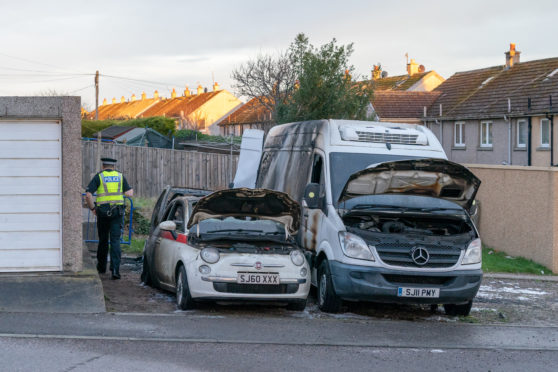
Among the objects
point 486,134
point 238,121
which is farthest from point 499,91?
point 238,121

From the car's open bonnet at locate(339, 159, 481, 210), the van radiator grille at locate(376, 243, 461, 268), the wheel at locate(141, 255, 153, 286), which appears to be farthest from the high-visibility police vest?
the van radiator grille at locate(376, 243, 461, 268)

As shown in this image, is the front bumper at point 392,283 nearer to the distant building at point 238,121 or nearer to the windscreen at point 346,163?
the windscreen at point 346,163

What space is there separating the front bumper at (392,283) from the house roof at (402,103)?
33323 millimetres

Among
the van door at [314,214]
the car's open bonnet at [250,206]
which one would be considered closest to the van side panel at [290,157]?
the van door at [314,214]

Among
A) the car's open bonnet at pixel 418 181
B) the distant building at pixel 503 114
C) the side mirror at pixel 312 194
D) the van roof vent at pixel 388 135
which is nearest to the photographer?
the car's open bonnet at pixel 418 181

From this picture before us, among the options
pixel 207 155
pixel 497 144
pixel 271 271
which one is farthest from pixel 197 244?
pixel 497 144

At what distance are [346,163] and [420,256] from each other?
77.3 inches

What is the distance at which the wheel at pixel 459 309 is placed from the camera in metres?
10.6

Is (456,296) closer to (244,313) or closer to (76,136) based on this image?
(244,313)

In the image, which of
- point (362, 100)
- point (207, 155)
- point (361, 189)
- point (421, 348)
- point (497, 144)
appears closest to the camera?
point (421, 348)

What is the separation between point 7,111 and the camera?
10328 millimetres

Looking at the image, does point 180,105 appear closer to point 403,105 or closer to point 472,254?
point 403,105

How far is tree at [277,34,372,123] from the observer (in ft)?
78.9

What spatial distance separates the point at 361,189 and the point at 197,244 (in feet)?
7.31
